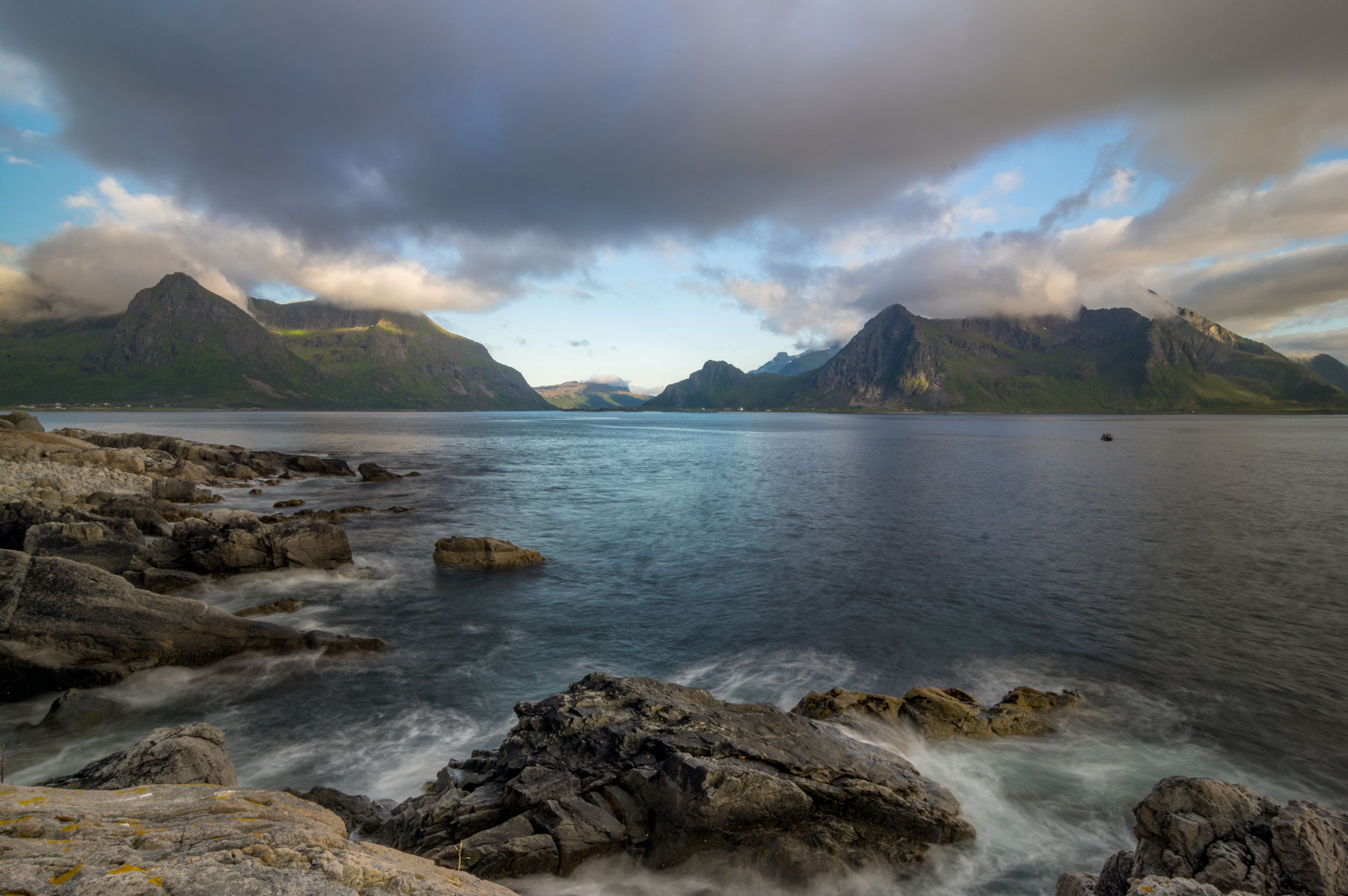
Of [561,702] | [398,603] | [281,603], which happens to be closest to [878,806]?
[561,702]

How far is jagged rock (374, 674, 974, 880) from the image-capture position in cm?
1053

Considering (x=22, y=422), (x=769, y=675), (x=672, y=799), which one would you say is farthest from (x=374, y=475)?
(x=672, y=799)

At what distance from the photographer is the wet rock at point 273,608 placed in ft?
77.6

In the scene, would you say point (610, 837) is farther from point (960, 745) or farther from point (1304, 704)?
point (1304, 704)

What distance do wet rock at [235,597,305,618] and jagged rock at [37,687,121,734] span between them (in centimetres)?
663

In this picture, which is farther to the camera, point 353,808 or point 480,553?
point 480,553

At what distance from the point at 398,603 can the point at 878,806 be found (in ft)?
72.4

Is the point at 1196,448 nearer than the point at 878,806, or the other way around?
the point at 878,806

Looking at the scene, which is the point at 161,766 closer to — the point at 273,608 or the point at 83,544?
the point at 273,608

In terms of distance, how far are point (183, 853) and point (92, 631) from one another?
63.5 ft

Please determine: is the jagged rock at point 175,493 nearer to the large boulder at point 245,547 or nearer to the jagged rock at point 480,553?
the large boulder at point 245,547

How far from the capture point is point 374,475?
65250mm

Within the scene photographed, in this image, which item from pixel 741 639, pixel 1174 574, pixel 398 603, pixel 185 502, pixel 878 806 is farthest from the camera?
pixel 185 502

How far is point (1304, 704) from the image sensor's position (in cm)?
1800
